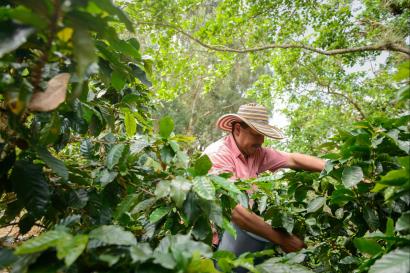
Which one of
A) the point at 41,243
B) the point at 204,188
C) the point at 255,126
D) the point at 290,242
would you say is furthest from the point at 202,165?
the point at 255,126

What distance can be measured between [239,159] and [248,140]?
0.16 m

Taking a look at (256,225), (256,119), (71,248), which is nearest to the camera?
(71,248)

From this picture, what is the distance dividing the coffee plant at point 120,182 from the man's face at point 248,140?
675 mm

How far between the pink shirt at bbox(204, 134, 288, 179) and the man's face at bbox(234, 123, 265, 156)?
5cm

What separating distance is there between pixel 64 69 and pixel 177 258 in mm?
761

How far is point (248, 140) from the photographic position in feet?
8.13

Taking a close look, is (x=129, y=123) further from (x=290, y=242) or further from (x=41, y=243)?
(x=290, y=242)

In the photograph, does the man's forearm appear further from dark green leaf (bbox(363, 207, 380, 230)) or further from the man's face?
the man's face

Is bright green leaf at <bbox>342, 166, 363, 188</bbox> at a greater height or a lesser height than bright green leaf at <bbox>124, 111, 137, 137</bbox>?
greater

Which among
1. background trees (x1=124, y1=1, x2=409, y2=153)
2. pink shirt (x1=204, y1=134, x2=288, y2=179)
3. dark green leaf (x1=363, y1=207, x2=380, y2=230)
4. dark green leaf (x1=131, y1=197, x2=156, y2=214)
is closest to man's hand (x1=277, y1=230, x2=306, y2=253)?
dark green leaf (x1=363, y1=207, x2=380, y2=230)

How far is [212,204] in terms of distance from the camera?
3.56 feet

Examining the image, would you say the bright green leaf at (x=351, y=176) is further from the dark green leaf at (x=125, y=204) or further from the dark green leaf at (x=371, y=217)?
the dark green leaf at (x=125, y=204)

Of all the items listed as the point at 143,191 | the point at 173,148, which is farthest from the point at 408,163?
the point at 143,191

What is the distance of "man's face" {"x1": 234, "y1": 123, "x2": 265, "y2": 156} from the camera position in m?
2.47
